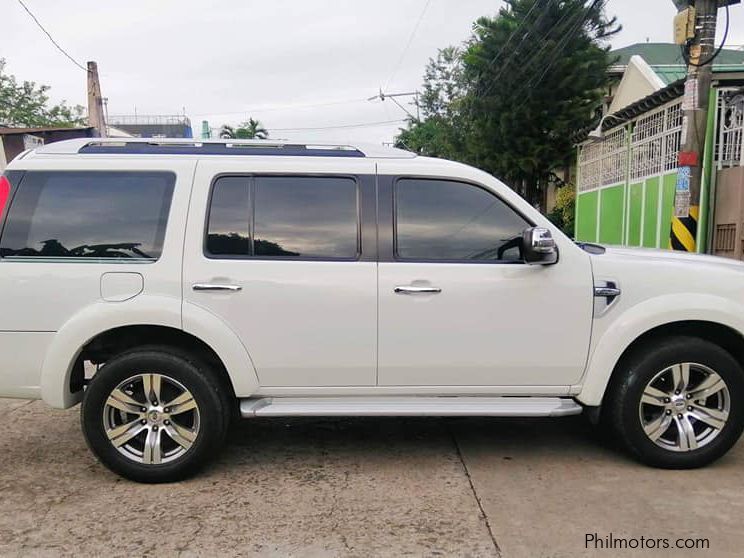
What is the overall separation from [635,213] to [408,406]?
10.9 meters

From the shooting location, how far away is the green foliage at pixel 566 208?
72.6 feet

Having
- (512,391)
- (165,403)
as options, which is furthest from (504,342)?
(165,403)

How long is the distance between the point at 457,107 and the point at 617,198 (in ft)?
47.0

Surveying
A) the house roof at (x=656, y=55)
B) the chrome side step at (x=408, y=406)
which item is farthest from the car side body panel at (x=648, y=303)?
the house roof at (x=656, y=55)

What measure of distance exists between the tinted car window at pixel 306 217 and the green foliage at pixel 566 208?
18957mm

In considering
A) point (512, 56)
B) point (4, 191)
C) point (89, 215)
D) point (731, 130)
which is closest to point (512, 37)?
point (512, 56)

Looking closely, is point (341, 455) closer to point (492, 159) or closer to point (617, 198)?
point (617, 198)

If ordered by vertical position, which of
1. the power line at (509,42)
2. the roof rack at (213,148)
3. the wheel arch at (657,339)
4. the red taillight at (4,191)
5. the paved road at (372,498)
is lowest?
the paved road at (372,498)

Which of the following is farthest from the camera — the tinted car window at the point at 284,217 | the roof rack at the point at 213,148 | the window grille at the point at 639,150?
the window grille at the point at 639,150

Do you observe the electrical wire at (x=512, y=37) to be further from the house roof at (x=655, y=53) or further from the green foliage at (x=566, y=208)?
the house roof at (x=655, y=53)

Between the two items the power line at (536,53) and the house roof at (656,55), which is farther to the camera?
the house roof at (656,55)

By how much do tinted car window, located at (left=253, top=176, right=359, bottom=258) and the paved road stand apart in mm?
1419

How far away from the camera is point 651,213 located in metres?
12.2

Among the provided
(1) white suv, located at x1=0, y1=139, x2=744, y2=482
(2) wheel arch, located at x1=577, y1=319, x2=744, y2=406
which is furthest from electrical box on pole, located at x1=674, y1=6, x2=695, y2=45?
(2) wheel arch, located at x1=577, y1=319, x2=744, y2=406
